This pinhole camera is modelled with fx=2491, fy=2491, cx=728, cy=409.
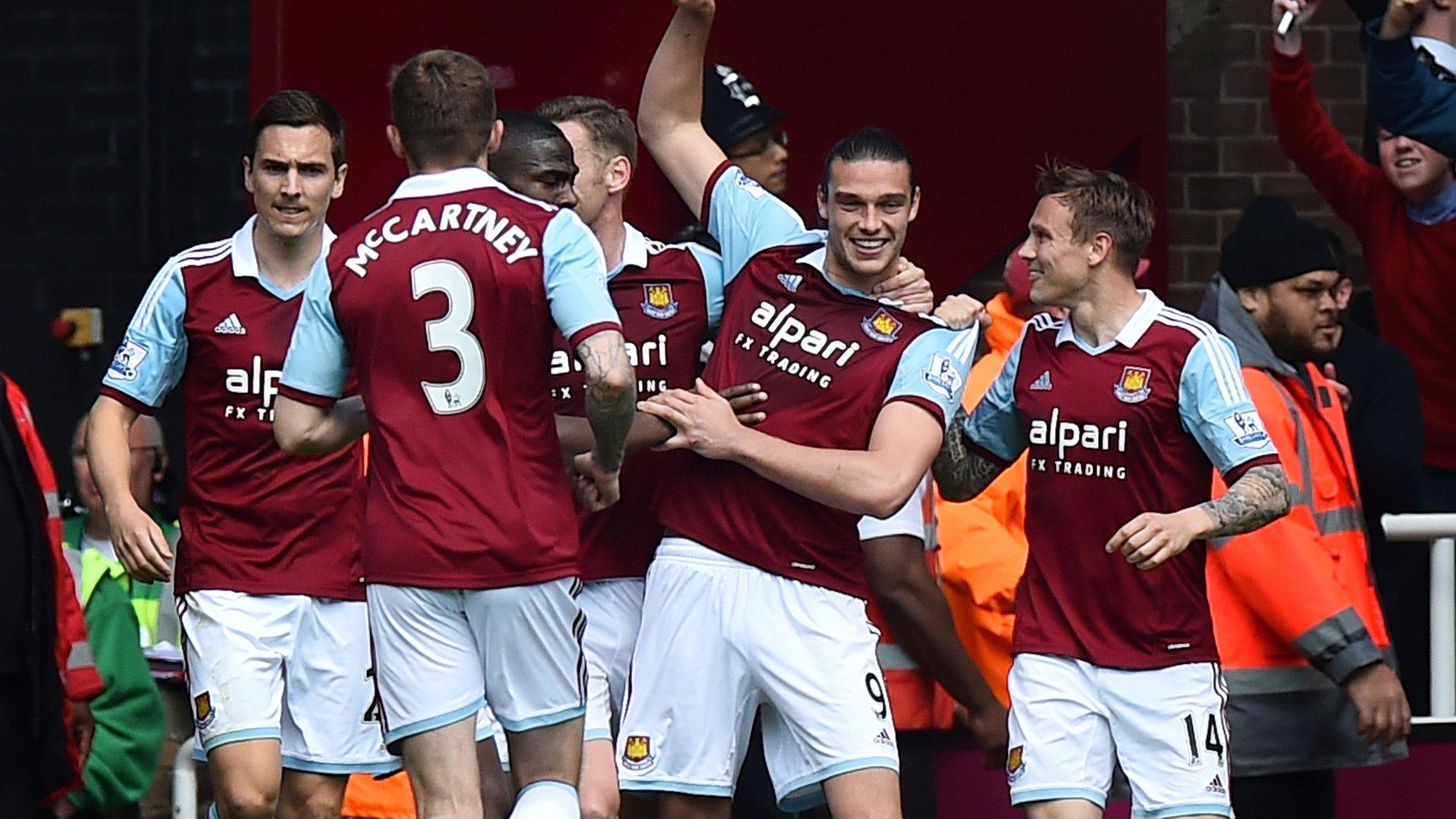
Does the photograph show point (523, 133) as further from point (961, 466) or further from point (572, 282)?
point (961, 466)

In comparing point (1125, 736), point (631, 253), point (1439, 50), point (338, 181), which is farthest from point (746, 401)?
point (1439, 50)

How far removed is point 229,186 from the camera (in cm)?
895

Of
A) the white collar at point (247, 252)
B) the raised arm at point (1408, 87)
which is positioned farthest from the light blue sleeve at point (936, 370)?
the raised arm at point (1408, 87)

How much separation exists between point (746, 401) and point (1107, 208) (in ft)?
3.37

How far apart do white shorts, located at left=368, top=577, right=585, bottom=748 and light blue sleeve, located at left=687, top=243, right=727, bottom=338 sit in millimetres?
1057

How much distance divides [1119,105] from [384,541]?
469 centimetres

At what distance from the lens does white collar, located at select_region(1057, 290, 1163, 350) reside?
5.75m

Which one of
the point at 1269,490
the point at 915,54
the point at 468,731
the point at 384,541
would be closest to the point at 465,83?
the point at 384,541

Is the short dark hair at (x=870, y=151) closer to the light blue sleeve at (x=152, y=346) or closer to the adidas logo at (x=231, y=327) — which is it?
the adidas logo at (x=231, y=327)

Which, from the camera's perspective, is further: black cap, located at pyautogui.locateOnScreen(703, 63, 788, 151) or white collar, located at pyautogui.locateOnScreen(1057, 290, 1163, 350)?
black cap, located at pyautogui.locateOnScreen(703, 63, 788, 151)

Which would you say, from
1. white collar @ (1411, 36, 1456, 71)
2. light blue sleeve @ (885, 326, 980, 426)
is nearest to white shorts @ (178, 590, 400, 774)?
A: light blue sleeve @ (885, 326, 980, 426)

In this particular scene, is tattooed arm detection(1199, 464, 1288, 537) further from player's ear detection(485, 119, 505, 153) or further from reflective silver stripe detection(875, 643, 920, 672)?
player's ear detection(485, 119, 505, 153)

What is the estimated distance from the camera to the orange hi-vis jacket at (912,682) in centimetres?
656

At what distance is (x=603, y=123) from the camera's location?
19.8 ft
